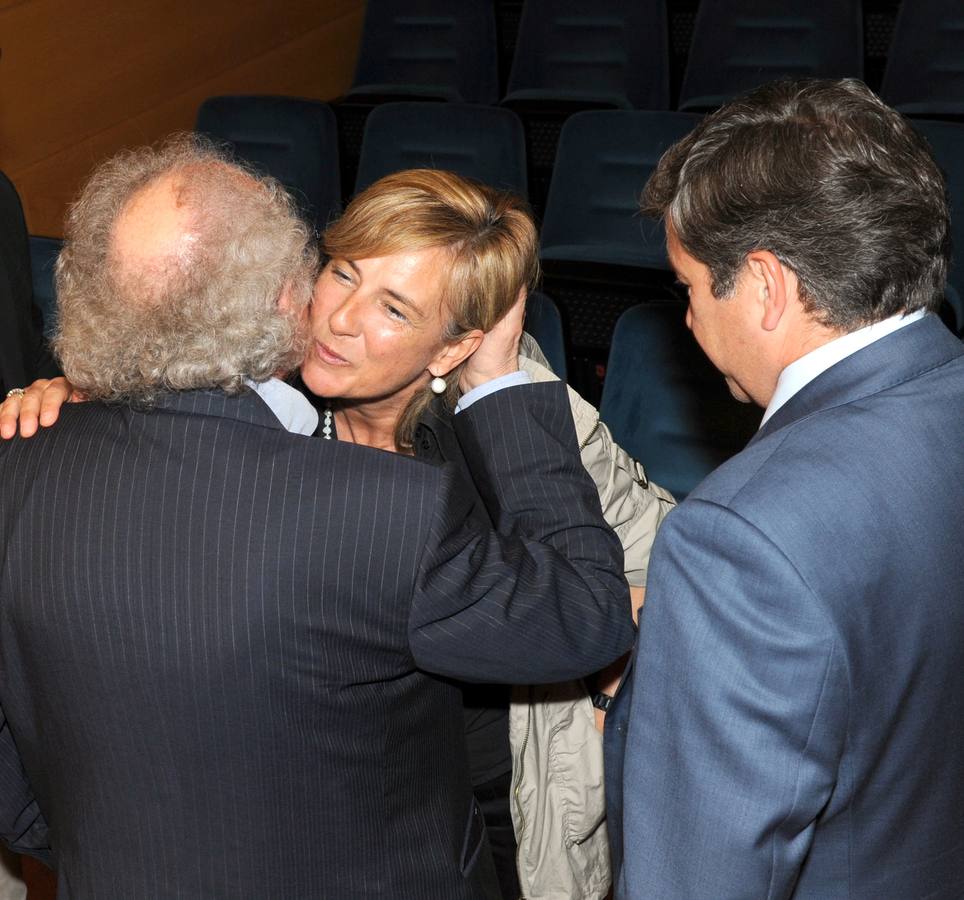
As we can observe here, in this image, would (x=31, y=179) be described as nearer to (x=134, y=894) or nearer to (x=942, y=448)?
(x=134, y=894)

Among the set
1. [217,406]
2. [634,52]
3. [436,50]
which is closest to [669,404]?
[217,406]

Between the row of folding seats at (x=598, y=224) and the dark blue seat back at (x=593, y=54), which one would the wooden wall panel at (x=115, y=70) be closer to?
the row of folding seats at (x=598, y=224)

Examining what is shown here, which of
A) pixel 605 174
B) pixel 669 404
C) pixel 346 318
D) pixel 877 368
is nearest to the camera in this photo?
pixel 877 368

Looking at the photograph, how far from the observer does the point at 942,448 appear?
98cm

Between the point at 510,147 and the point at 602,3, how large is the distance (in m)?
1.05

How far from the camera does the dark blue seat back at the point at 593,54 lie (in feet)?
13.9

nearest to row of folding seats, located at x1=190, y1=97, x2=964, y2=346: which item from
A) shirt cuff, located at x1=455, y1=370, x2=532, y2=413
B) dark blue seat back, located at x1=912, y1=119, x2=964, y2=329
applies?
dark blue seat back, located at x1=912, y1=119, x2=964, y2=329

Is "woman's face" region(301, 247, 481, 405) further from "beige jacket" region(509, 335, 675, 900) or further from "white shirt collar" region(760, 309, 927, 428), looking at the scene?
"white shirt collar" region(760, 309, 927, 428)

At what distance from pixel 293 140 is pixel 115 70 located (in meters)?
0.76

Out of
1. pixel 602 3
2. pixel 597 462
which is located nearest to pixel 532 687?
pixel 597 462

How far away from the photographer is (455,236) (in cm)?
163

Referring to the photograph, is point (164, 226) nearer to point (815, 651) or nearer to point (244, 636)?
point (244, 636)

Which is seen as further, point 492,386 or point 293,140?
point 293,140

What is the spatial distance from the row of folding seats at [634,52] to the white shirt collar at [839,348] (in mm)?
3127
